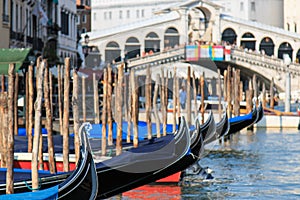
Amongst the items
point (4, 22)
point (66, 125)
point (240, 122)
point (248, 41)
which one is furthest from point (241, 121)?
point (248, 41)

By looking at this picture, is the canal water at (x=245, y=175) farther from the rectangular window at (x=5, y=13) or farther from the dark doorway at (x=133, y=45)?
the dark doorway at (x=133, y=45)

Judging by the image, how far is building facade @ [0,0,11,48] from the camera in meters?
13.8

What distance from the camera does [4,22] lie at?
1384 centimetres

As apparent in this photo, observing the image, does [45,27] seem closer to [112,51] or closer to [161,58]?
[161,58]

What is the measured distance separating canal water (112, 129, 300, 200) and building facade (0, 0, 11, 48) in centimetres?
364

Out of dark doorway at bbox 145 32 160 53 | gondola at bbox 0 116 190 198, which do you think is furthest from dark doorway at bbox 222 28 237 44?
gondola at bbox 0 116 190 198

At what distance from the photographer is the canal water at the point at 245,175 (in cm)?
864

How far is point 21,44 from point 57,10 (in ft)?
16.5

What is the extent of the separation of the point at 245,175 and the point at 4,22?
5.27 m

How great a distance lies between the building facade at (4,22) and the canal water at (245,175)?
3.64 metres

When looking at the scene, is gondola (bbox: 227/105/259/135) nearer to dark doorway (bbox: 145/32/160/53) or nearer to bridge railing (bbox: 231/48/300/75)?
bridge railing (bbox: 231/48/300/75)

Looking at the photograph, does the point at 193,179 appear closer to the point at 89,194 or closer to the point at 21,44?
the point at 89,194

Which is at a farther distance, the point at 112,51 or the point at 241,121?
the point at 112,51

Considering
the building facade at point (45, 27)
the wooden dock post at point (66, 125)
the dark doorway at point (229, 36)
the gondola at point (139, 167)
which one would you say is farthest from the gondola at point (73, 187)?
the dark doorway at point (229, 36)
